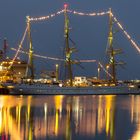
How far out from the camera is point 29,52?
362 ft

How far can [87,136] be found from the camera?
93.6ft

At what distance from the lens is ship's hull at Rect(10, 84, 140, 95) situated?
103125mm

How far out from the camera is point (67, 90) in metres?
107

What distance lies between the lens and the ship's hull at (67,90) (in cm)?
10312

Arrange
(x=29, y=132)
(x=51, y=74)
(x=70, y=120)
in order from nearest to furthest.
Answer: (x=29, y=132) → (x=70, y=120) → (x=51, y=74)

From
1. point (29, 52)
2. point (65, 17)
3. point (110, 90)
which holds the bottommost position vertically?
point (110, 90)

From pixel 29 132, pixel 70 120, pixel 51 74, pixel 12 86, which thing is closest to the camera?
pixel 29 132

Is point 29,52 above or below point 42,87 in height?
above

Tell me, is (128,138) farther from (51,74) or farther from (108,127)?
(51,74)

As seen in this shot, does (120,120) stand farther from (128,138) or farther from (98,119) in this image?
(128,138)

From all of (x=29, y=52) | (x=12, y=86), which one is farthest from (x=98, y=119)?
(x=29, y=52)

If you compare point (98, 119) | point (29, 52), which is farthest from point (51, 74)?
point (98, 119)

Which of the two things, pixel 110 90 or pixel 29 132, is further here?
pixel 110 90

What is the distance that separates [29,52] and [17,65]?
27.4 m
